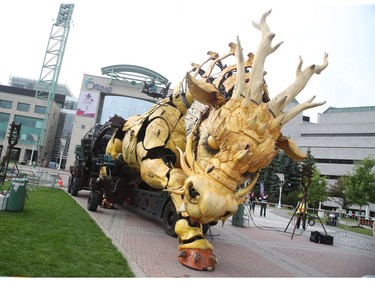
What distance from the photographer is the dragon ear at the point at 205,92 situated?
3738 millimetres

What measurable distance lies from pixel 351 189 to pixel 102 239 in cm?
2107

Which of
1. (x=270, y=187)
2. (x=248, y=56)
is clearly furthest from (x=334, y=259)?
(x=270, y=187)

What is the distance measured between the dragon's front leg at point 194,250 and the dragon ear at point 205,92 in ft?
5.10

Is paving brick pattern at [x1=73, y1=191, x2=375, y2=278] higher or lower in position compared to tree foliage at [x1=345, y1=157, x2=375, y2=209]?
lower

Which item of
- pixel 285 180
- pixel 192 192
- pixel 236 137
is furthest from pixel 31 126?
pixel 236 137

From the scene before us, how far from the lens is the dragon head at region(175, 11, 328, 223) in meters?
3.36

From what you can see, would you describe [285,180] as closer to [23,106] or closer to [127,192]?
[127,192]

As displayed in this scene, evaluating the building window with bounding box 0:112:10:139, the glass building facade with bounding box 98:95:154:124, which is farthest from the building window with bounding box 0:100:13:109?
the glass building facade with bounding box 98:95:154:124

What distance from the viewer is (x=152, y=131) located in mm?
5668

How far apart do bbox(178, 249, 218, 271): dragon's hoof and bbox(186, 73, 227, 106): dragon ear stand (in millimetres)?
1796

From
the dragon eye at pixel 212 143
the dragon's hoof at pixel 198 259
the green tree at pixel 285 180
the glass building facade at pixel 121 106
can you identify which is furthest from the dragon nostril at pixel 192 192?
the glass building facade at pixel 121 106

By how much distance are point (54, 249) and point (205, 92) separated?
2631 mm

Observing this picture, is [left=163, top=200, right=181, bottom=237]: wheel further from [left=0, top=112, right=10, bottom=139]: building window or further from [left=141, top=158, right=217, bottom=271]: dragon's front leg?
[left=0, top=112, right=10, bottom=139]: building window

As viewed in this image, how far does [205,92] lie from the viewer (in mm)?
3814
